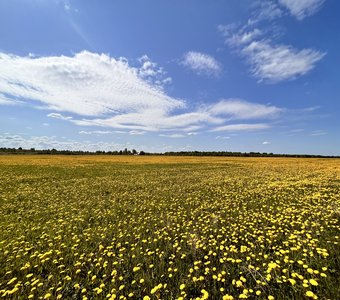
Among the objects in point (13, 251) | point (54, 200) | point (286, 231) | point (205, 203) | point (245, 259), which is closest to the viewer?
point (245, 259)

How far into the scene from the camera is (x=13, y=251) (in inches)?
232

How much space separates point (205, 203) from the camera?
10711 millimetres

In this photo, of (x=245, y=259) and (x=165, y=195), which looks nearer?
(x=245, y=259)

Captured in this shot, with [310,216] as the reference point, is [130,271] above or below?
below

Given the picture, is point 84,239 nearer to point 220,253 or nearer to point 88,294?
point 88,294

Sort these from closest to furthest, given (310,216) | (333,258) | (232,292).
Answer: (232,292) < (333,258) < (310,216)

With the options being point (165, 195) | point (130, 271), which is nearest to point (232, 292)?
point (130, 271)

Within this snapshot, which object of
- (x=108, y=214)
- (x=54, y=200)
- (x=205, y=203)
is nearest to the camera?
(x=108, y=214)

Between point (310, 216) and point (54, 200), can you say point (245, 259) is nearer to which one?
point (310, 216)

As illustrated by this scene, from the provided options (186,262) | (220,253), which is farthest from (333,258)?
(186,262)

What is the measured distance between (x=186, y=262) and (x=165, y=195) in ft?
26.2

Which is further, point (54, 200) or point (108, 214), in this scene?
point (54, 200)

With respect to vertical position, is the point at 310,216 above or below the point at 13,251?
above

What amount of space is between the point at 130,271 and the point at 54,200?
32.1 feet
